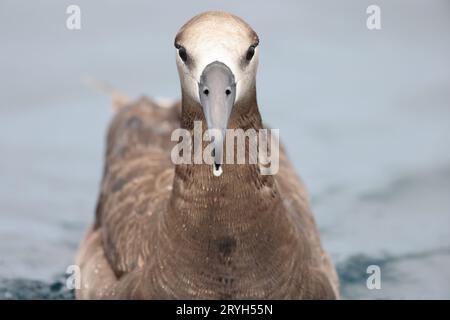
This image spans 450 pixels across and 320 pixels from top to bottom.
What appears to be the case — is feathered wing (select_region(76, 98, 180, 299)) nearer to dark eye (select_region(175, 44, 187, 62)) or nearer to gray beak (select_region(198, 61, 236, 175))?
dark eye (select_region(175, 44, 187, 62))

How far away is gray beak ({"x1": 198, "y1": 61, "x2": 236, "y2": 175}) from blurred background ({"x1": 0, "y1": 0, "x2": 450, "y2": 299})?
3.66 meters

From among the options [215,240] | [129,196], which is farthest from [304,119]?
[215,240]

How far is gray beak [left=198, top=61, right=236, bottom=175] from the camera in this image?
6496 millimetres

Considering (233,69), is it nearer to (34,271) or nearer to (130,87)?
(34,271)

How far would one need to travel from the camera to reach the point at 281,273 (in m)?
7.38

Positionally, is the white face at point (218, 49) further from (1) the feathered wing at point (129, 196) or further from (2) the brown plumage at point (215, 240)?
(1) the feathered wing at point (129, 196)

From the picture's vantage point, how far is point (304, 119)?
1262 centimetres

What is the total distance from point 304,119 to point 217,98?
20.1ft

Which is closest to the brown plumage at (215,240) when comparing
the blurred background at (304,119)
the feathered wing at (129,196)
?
the feathered wing at (129,196)

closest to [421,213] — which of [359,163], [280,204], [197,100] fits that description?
[359,163]

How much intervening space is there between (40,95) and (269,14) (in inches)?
115

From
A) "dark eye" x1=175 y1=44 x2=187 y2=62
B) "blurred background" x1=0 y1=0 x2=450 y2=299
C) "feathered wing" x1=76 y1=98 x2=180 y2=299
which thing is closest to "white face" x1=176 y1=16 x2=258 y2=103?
"dark eye" x1=175 y1=44 x2=187 y2=62

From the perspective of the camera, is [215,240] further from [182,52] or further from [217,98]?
[182,52]

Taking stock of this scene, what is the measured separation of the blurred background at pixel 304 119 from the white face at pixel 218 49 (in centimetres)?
350
